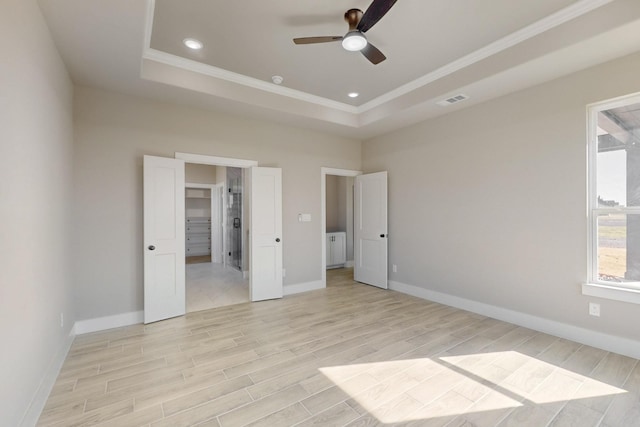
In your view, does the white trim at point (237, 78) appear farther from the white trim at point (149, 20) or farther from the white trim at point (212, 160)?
the white trim at point (212, 160)

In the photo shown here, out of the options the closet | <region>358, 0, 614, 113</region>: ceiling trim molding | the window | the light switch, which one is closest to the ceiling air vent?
<region>358, 0, 614, 113</region>: ceiling trim molding

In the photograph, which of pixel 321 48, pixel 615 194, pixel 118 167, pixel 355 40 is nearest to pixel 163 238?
pixel 118 167

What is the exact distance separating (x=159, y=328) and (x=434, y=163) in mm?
4401

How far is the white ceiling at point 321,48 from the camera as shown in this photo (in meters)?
2.42

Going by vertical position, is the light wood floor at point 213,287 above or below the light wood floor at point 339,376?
below

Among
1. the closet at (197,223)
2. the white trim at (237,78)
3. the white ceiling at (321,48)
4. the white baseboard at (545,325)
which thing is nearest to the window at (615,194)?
the white baseboard at (545,325)

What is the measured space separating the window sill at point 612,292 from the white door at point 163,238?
15.4 feet

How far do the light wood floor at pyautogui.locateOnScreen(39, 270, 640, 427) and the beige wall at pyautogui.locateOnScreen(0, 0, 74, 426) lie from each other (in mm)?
407

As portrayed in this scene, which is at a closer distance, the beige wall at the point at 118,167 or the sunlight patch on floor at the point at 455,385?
the sunlight patch on floor at the point at 455,385

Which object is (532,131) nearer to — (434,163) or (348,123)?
(434,163)

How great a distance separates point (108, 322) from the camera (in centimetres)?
344

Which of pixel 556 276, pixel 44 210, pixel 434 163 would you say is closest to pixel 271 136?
pixel 434 163

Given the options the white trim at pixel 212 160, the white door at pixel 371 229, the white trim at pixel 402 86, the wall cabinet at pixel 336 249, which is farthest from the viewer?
the wall cabinet at pixel 336 249

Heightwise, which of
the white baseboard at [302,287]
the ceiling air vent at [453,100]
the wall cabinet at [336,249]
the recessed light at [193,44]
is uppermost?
the recessed light at [193,44]
